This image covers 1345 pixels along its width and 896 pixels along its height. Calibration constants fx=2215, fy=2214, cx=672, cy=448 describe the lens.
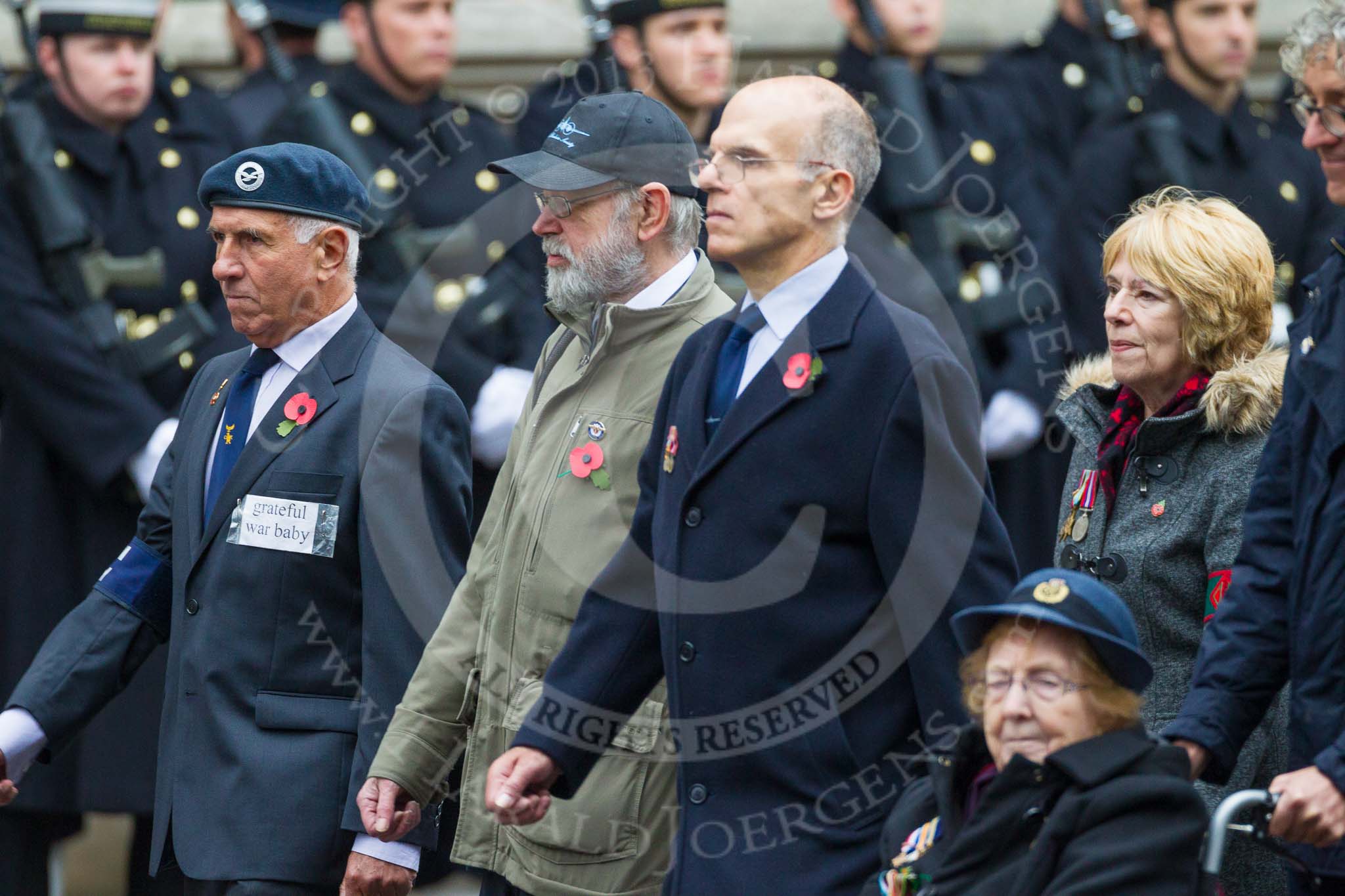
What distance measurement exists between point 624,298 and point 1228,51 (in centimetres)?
351

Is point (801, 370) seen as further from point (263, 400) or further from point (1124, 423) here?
point (263, 400)

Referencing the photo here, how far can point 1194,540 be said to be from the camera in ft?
12.9

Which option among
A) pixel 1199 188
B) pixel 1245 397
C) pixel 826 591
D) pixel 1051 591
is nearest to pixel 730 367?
pixel 826 591

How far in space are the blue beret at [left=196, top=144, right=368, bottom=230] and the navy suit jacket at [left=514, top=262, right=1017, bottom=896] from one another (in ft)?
3.67

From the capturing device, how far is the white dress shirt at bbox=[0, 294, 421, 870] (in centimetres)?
427

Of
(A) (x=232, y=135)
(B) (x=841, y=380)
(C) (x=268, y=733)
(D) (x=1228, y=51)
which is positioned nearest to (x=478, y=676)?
(C) (x=268, y=733)

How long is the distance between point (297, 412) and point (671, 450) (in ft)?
2.89

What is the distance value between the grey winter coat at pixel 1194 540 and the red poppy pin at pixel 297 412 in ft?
4.81

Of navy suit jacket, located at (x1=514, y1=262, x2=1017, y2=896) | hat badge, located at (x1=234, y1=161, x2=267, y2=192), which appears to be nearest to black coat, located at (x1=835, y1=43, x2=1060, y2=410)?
hat badge, located at (x1=234, y1=161, x2=267, y2=192)

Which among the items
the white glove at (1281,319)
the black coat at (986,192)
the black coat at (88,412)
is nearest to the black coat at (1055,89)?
→ the black coat at (986,192)

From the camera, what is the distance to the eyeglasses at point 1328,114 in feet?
11.0

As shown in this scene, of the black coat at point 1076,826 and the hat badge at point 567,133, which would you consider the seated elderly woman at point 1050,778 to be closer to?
the black coat at point 1076,826

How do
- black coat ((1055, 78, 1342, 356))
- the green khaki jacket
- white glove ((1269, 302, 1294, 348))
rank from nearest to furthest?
the green khaki jacket, white glove ((1269, 302, 1294, 348)), black coat ((1055, 78, 1342, 356))

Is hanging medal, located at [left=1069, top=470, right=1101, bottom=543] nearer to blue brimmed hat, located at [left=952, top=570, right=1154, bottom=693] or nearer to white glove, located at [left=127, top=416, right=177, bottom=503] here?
blue brimmed hat, located at [left=952, top=570, right=1154, bottom=693]
